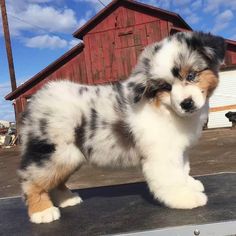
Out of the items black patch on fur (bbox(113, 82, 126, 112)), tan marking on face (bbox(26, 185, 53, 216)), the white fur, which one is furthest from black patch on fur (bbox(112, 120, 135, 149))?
the white fur

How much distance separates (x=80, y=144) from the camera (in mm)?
3562

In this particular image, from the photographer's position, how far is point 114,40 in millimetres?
23703

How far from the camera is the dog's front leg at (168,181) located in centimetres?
337

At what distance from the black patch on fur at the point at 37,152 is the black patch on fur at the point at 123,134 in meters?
0.49

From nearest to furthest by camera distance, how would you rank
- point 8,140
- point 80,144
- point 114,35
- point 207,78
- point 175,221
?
point 175,221, point 207,78, point 80,144, point 114,35, point 8,140

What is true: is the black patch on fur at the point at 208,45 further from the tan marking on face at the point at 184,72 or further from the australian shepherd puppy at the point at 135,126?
the tan marking on face at the point at 184,72

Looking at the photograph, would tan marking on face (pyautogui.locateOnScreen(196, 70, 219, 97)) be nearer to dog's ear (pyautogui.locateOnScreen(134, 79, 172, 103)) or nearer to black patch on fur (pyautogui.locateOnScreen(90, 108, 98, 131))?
dog's ear (pyautogui.locateOnScreen(134, 79, 172, 103))

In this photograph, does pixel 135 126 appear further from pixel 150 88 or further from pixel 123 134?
pixel 150 88

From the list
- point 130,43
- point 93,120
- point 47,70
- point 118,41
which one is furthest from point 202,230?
point 47,70

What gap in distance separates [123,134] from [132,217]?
0.62 m

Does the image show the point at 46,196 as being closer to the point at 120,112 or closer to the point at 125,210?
the point at 125,210

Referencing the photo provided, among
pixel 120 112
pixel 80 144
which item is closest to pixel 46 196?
pixel 80 144

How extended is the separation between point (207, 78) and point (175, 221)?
102cm

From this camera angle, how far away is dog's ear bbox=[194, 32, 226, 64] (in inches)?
133
